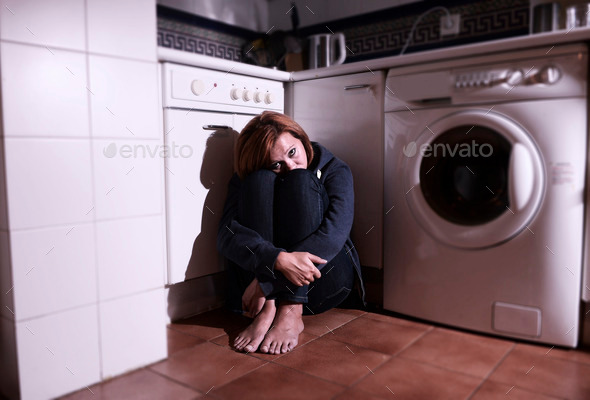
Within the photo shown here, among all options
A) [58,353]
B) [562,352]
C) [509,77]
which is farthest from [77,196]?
[562,352]

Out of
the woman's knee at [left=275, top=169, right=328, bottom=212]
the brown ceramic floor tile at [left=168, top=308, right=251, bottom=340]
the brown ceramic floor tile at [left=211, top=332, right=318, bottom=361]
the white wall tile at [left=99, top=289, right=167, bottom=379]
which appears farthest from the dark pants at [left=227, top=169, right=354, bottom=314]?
the white wall tile at [left=99, top=289, right=167, bottom=379]

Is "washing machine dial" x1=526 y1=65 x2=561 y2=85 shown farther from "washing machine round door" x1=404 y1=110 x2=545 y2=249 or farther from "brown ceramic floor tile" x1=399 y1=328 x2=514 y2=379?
"brown ceramic floor tile" x1=399 y1=328 x2=514 y2=379

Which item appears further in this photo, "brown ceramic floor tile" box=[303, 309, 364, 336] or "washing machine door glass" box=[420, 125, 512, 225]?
"brown ceramic floor tile" box=[303, 309, 364, 336]

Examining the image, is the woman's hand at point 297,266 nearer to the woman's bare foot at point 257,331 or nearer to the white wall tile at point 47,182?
the woman's bare foot at point 257,331

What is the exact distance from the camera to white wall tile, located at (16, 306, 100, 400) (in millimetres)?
958

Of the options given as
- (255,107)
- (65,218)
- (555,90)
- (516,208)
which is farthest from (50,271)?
(555,90)

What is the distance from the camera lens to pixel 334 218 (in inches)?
54.0

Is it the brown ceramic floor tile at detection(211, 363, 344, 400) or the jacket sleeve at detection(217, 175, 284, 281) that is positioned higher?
the jacket sleeve at detection(217, 175, 284, 281)

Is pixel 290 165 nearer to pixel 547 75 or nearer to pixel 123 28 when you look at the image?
pixel 123 28

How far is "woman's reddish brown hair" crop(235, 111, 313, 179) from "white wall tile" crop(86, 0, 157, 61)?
1.27ft

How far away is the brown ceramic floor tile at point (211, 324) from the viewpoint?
1.42 m

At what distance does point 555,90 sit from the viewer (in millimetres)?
1196

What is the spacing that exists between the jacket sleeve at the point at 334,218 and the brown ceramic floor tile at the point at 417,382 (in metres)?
0.35

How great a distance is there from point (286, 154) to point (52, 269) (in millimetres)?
716
